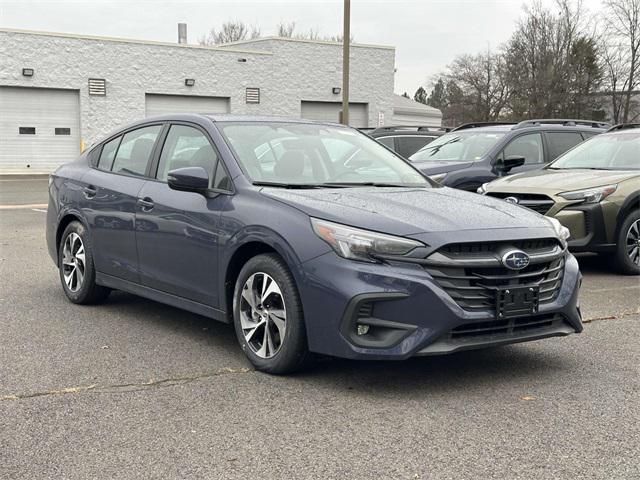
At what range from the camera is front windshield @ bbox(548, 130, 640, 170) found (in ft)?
30.4

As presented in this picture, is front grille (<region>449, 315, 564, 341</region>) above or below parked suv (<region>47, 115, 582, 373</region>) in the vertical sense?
below

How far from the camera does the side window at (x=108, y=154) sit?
22.1 feet

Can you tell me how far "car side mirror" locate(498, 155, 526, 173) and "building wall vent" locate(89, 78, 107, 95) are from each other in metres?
24.9

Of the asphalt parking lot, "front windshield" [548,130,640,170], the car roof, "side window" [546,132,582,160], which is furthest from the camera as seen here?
"side window" [546,132,582,160]

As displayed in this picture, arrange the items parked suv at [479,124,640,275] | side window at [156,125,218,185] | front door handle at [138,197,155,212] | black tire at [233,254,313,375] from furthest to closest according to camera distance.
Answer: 1. parked suv at [479,124,640,275]
2. front door handle at [138,197,155,212]
3. side window at [156,125,218,185]
4. black tire at [233,254,313,375]

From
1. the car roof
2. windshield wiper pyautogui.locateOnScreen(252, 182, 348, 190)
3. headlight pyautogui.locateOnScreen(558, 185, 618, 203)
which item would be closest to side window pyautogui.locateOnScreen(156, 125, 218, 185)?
windshield wiper pyautogui.locateOnScreen(252, 182, 348, 190)

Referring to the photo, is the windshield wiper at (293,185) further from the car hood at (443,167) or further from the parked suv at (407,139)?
the parked suv at (407,139)

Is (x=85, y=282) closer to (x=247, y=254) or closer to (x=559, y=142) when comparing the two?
(x=247, y=254)

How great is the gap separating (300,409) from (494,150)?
8.05 metres

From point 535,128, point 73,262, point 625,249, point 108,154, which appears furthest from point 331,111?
point 73,262

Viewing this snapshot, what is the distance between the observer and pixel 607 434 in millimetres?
3846

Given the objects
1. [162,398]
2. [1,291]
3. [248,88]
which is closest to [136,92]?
[248,88]

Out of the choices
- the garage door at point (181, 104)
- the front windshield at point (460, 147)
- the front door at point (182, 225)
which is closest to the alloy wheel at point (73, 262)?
the front door at point (182, 225)

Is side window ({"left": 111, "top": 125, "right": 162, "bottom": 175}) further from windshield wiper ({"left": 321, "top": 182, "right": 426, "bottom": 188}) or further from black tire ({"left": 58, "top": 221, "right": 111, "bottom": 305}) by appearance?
windshield wiper ({"left": 321, "top": 182, "right": 426, "bottom": 188})
